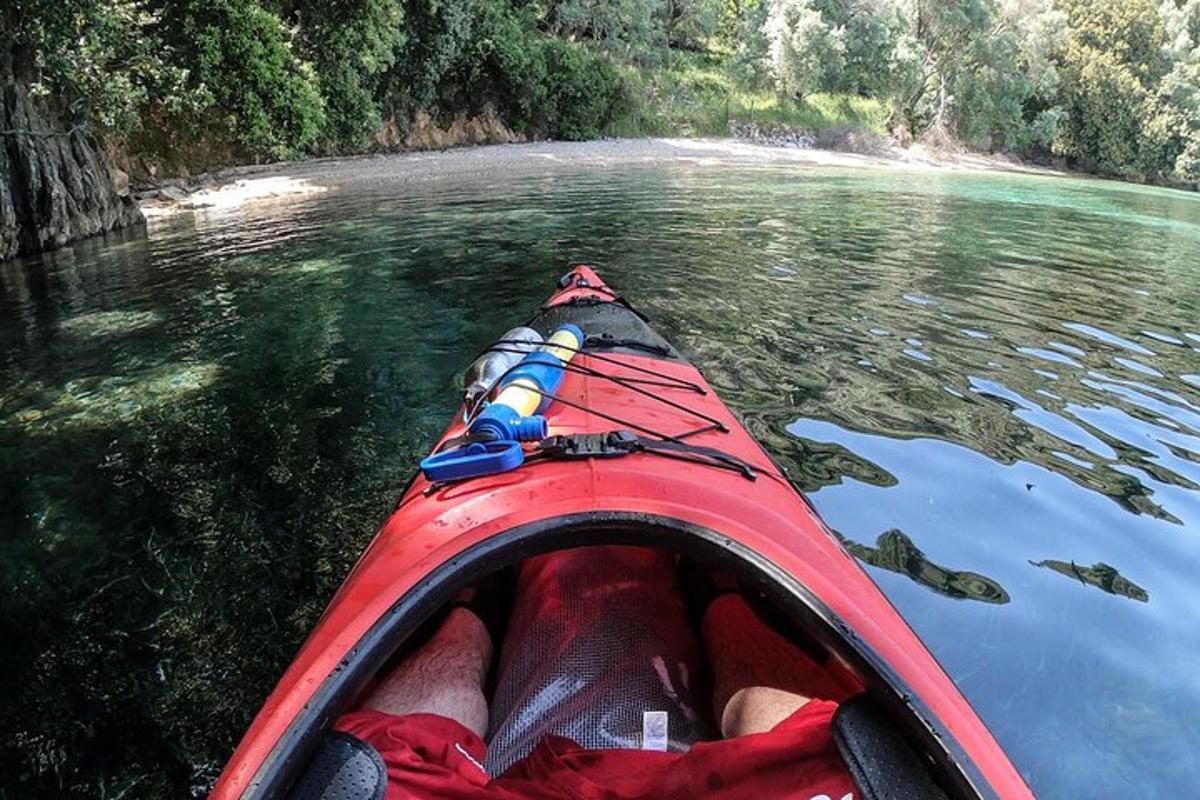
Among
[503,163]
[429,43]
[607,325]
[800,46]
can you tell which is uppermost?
[800,46]

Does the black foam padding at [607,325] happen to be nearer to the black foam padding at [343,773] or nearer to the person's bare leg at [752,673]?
the person's bare leg at [752,673]

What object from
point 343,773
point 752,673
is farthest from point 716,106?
point 343,773

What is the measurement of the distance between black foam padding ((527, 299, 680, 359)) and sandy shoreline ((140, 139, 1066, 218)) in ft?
36.3

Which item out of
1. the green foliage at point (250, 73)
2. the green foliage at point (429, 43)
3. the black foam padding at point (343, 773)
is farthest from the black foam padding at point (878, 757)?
the green foliage at point (429, 43)

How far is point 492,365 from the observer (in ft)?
10.7

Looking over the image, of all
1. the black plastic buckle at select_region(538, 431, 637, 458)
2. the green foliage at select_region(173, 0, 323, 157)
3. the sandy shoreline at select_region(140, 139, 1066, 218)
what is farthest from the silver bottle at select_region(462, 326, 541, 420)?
the sandy shoreline at select_region(140, 139, 1066, 218)

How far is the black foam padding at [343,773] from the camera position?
4.81 ft

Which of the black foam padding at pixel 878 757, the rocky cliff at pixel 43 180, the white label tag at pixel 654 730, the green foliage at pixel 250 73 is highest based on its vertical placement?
the green foliage at pixel 250 73

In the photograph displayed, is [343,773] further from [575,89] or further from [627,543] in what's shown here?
[575,89]

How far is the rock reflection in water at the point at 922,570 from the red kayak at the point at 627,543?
2.79 ft

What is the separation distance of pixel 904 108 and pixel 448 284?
1211 inches

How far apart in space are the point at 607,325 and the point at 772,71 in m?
31.0

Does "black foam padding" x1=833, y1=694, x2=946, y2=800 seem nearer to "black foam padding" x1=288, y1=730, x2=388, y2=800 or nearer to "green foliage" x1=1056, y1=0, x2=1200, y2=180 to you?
"black foam padding" x1=288, y1=730, x2=388, y2=800

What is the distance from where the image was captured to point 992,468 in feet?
13.4
